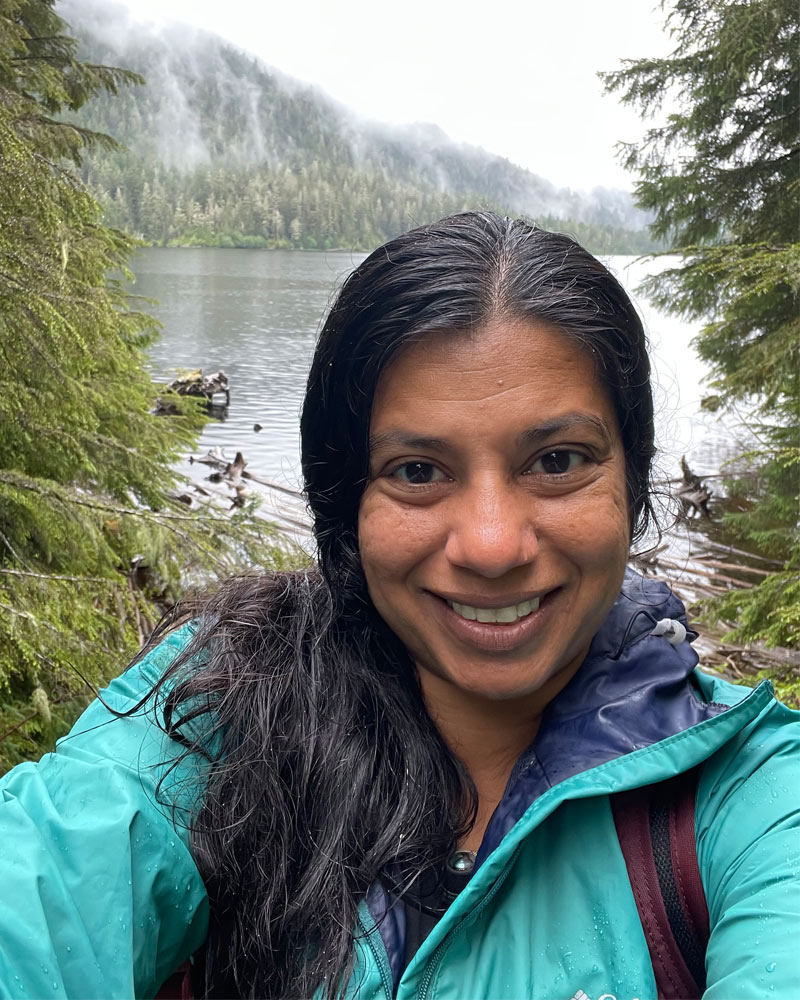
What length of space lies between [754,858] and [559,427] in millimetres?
752

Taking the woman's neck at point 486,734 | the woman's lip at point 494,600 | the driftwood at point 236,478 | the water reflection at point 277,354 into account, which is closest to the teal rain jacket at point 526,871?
Result: the woman's neck at point 486,734

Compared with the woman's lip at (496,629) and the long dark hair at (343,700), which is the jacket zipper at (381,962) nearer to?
the long dark hair at (343,700)

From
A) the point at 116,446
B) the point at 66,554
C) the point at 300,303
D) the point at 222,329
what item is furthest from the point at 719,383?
the point at 300,303

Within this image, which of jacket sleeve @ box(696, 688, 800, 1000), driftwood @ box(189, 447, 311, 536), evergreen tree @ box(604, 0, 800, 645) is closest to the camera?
jacket sleeve @ box(696, 688, 800, 1000)

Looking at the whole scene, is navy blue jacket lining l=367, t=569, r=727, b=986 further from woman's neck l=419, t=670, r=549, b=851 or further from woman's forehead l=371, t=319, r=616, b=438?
woman's forehead l=371, t=319, r=616, b=438

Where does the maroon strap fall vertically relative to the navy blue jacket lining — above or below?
below

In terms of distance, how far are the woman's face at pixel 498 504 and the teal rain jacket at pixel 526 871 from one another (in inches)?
7.0

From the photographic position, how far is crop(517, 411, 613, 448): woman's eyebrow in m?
1.28

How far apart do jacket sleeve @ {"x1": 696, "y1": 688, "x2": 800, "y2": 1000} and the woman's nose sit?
489 mm

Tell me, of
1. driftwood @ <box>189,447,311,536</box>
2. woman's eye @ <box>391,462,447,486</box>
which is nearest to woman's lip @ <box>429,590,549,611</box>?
woman's eye @ <box>391,462,447,486</box>

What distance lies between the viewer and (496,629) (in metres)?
1.32

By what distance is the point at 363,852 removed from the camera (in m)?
1.36

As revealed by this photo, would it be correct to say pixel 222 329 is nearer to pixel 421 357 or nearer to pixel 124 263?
pixel 124 263

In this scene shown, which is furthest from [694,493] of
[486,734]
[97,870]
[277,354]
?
[277,354]
